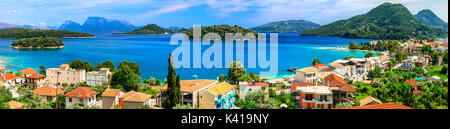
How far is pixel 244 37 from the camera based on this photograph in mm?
36188

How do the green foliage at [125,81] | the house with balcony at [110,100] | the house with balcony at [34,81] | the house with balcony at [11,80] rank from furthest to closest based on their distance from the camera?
the house with balcony at [34,81] → the house with balcony at [11,80] → the green foliage at [125,81] → the house with balcony at [110,100]

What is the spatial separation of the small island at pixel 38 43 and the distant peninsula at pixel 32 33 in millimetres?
378

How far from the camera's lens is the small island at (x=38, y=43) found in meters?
18.9

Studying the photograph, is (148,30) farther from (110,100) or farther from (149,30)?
(110,100)

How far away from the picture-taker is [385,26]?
38625mm

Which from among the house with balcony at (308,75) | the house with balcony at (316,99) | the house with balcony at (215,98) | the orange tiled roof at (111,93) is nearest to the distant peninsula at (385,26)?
the house with balcony at (308,75)

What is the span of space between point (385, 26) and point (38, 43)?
3743 cm

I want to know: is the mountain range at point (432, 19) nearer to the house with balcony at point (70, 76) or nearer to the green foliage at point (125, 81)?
the green foliage at point (125, 81)

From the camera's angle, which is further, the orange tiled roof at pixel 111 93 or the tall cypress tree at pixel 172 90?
the orange tiled roof at pixel 111 93

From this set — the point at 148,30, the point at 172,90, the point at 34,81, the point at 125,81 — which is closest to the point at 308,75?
the point at 125,81

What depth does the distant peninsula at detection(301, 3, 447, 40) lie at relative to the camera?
32.2m
